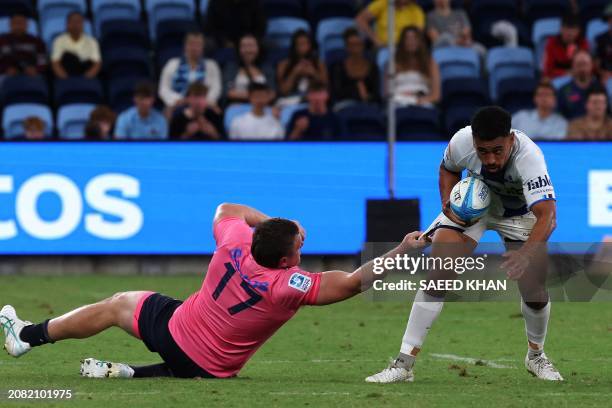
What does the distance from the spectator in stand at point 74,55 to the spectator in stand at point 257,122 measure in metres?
2.48

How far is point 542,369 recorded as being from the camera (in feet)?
29.6

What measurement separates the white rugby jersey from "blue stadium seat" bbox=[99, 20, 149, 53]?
1034 cm

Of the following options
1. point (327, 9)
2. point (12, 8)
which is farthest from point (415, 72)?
point (12, 8)

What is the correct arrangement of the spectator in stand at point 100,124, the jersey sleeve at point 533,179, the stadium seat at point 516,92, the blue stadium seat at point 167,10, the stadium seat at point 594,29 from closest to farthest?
the jersey sleeve at point 533,179 → the spectator in stand at point 100,124 → the stadium seat at point 516,92 → the blue stadium seat at point 167,10 → the stadium seat at point 594,29

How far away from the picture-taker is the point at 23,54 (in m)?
18.0

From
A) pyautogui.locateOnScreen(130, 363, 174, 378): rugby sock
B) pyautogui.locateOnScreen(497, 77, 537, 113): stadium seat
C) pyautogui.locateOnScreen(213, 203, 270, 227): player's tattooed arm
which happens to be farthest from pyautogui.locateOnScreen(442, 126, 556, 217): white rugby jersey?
pyautogui.locateOnScreen(497, 77, 537, 113): stadium seat

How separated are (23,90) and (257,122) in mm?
3142

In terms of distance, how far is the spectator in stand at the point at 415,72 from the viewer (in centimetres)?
1775

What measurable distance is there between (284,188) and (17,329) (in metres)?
7.18

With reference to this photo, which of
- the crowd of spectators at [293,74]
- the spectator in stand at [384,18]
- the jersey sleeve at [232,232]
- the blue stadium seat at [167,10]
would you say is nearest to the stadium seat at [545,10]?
the crowd of spectators at [293,74]

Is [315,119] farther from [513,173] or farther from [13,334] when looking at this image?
[13,334]

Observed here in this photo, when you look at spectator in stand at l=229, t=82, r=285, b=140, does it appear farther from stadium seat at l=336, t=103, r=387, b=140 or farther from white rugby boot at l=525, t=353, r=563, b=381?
white rugby boot at l=525, t=353, r=563, b=381

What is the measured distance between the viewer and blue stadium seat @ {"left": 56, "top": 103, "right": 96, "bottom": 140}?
17234mm

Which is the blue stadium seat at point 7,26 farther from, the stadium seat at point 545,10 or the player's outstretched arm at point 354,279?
the player's outstretched arm at point 354,279
